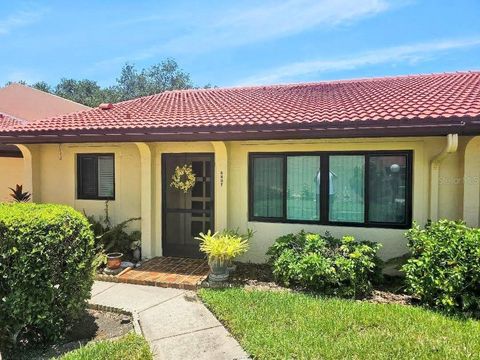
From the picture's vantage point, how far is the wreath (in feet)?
30.3

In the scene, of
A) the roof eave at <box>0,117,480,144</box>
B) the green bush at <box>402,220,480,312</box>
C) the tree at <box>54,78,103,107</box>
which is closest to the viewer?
the green bush at <box>402,220,480,312</box>

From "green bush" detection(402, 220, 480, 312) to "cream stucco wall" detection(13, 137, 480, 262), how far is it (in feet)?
4.52

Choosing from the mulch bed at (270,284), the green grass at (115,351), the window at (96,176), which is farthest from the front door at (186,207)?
the green grass at (115,351)

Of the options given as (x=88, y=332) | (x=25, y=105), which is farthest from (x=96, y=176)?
(x=25, y=105)

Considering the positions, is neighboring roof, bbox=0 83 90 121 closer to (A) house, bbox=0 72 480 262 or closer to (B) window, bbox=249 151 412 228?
(A) house, bbox=0 72 480 262

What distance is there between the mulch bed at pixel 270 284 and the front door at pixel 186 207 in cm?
154

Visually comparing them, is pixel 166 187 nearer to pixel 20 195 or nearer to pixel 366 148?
pixel 20 195

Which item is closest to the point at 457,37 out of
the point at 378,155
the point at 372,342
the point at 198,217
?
the point at 378,155

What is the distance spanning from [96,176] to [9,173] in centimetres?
491

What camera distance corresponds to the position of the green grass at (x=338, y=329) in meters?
4.38

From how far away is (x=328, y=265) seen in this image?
656 cm

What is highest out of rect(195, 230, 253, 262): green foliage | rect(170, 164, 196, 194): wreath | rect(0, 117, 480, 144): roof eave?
rect(0, 117, 480, 144): roof eave

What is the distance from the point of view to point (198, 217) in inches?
368

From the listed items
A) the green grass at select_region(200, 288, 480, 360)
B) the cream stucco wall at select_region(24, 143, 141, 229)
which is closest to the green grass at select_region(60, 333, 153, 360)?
the green grass at select_region(200, 288, 480, 360)
